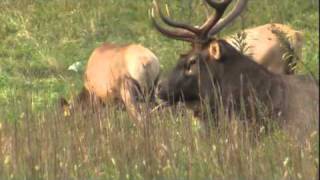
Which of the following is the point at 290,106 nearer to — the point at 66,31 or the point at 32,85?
the point at 32,85

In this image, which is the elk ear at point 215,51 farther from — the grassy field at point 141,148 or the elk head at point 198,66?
the grassy field at point 141,148

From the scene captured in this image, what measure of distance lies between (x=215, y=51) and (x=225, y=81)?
34cm

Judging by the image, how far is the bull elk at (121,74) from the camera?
45.1 feet

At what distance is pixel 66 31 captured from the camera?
833 inches

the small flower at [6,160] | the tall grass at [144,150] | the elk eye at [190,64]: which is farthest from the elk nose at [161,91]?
the small flower at [6,160]

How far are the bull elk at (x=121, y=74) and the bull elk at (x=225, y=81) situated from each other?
4.52 feet

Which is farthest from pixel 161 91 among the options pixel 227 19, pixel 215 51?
pixel 227 19

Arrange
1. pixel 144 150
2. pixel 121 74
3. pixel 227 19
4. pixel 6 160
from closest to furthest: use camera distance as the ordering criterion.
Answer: pixel 6 160 → pixel 144 150 → pixel 227 19 → pixel 121 74

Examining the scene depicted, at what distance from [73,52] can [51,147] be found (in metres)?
11.7

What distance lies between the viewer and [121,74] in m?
14.2

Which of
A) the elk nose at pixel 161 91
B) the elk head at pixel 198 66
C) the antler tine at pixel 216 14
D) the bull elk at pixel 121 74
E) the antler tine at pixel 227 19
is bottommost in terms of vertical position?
the bull elk at pixel 121 74

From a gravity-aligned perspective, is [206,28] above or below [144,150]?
below

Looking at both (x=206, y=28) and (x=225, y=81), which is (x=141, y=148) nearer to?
(x=225, y=81)

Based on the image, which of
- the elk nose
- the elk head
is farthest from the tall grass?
the elk nose
